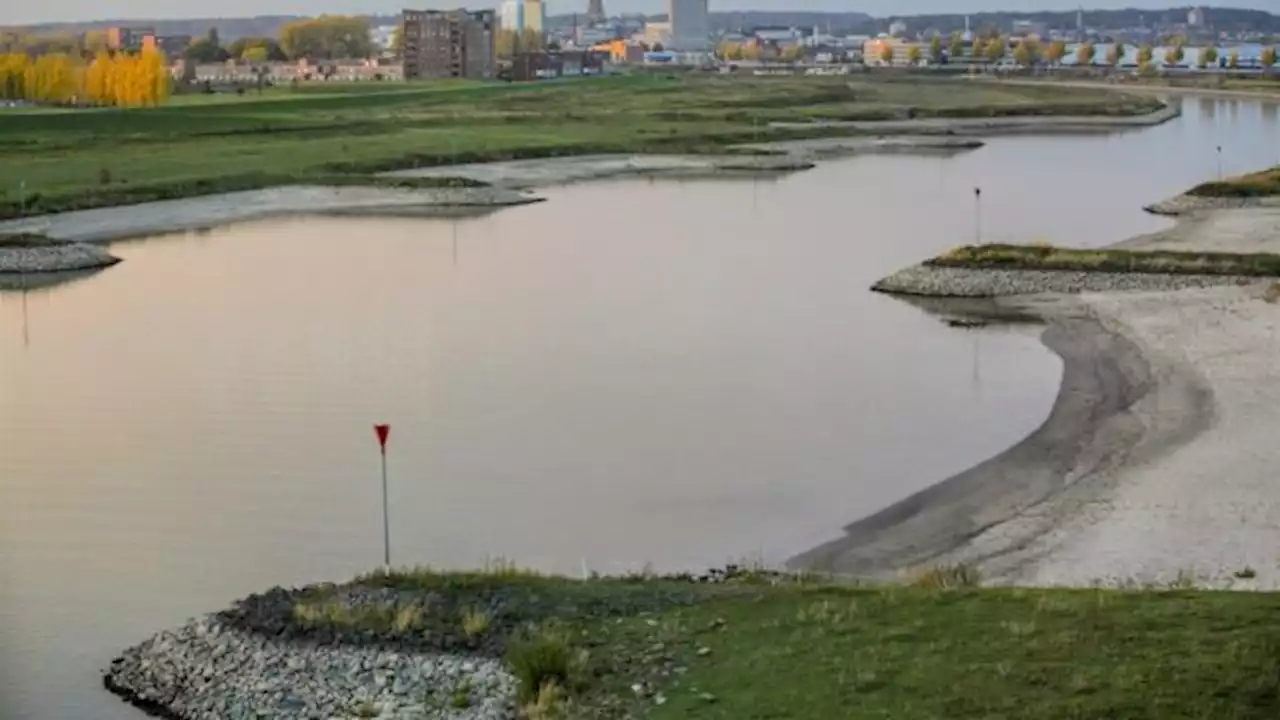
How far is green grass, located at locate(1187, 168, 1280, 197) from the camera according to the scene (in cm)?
4794

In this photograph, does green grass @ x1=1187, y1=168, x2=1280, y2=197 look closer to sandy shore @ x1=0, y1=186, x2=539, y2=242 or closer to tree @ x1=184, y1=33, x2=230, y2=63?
sandy shore @ x1=0, y1=186, x2=539, y2=242

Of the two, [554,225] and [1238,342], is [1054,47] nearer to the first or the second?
[554,225]

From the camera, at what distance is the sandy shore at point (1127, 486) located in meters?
14.6

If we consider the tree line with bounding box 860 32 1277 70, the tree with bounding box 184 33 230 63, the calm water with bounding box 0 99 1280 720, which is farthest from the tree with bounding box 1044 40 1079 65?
the calm water with bounding box 0 99 1280 720

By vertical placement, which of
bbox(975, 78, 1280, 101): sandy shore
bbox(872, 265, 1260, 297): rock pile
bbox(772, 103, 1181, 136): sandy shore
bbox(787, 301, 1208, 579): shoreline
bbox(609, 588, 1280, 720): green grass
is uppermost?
bbox(975, 78, 1280, 101): sandy shore

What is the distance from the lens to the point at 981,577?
13.9 metres

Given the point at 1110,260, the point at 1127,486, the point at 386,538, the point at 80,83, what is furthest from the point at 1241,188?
the point at 80,83

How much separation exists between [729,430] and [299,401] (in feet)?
16.3

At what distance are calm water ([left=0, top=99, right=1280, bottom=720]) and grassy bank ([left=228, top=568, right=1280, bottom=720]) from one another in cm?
185

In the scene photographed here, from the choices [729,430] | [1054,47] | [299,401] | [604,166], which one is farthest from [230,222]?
[1054,47]

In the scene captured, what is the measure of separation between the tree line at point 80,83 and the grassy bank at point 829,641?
67.1 metres

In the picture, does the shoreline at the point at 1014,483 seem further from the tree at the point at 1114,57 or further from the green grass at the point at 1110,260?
the tree at the point at 1114,57

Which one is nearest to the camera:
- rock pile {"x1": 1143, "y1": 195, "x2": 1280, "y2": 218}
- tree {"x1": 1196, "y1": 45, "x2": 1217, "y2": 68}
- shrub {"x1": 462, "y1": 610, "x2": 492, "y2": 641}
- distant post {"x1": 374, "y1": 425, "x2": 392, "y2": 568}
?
shrub {"x1": 462, "y1": 610, "x2": 492, "y2": 641}

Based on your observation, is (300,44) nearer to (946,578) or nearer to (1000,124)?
(1000,124)
